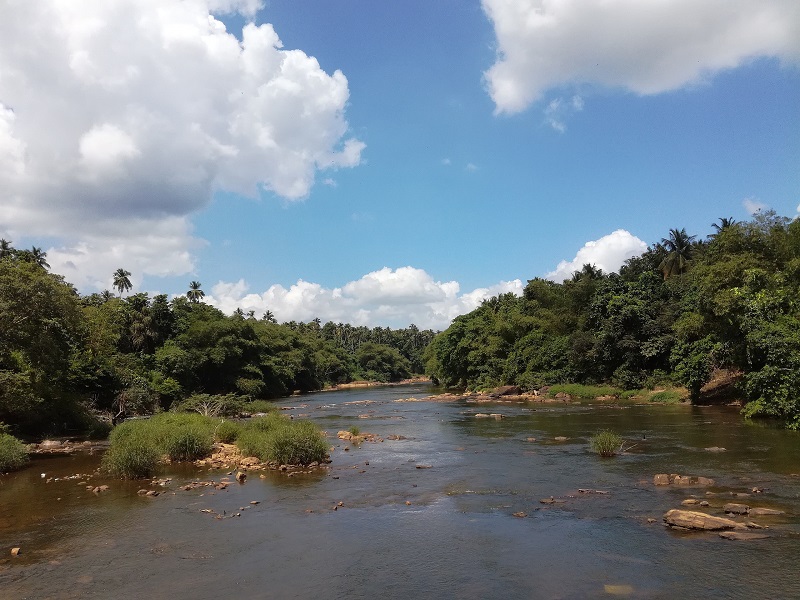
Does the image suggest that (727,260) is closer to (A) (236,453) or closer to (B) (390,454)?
(B) (390,454)

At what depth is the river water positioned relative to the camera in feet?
35.3

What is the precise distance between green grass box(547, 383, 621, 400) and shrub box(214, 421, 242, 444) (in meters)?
35.5

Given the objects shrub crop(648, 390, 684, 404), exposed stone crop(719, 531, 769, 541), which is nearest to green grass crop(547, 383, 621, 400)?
shrub crop(648, 390, 684, 404)

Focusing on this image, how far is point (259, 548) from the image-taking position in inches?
514

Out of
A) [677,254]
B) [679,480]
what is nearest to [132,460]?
[679,480]

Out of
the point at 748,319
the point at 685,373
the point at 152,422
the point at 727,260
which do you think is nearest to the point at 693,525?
the point at 748,319

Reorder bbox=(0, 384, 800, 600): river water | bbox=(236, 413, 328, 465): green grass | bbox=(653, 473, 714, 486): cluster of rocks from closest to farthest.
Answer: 1. bbox=(0, 384, 800, 600): river water
2. bbox=(653, 473, 714, 486): cluster of rocks
3. bbox=(236, 413, 328, 465): green grass

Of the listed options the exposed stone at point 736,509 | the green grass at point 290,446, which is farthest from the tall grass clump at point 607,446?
the green grass at point 290,446

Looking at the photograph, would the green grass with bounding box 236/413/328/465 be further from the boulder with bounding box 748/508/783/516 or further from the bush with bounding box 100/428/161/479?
the boulder with bounding box 748/508/783/516

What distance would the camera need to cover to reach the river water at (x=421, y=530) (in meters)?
10.8

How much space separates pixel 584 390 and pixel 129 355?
158 ft

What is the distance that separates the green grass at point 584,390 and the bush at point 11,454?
148ft

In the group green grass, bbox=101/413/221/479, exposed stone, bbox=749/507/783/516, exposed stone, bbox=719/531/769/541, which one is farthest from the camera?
green grass, bbox=101/413/221/479

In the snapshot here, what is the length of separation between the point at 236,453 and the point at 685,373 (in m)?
34.2
